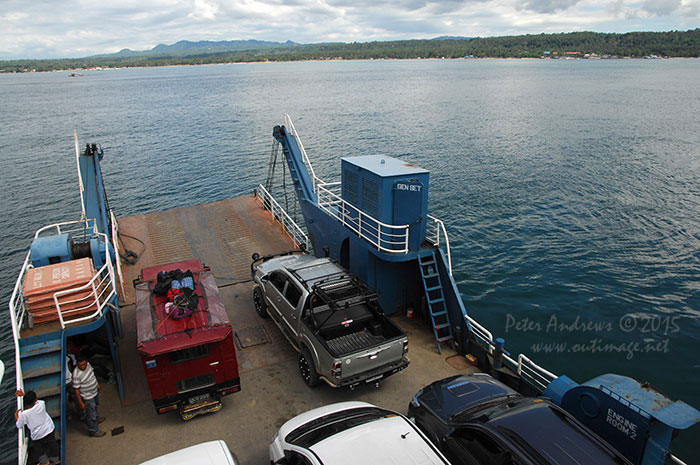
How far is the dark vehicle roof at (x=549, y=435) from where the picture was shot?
6.25m

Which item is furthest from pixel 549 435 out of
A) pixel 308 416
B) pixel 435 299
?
pixel 435 299

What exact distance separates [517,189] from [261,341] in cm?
2526

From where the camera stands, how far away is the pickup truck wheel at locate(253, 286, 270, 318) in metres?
12.4

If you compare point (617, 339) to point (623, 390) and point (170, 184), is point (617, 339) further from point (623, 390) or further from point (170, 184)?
point (170, 184)

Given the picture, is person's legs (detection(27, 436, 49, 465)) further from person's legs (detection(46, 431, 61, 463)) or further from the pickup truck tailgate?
the pickup truck tailgate

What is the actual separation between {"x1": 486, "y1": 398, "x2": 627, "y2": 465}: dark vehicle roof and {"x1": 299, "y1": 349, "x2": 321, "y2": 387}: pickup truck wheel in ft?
12.7

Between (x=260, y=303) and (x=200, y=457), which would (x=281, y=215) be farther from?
(x=200, y=457)

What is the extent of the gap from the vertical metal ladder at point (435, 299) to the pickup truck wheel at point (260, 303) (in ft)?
14.2

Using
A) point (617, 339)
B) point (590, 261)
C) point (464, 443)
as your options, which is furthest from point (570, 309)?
point (464, 443)

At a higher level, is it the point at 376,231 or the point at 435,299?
the point at 376,231

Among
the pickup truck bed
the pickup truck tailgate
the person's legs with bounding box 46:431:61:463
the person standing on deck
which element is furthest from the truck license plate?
the pickup truck tailgate

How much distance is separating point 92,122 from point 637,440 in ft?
244

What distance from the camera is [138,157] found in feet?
148

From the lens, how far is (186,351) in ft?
28.0
